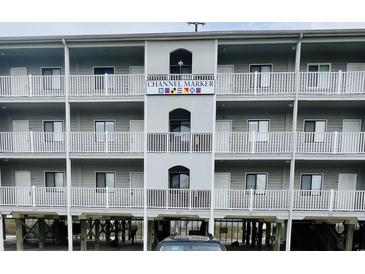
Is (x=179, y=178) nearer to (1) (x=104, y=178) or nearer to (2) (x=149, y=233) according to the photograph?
(2) (x=149, y=233)

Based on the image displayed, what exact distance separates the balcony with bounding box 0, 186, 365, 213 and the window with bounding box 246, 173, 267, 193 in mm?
844

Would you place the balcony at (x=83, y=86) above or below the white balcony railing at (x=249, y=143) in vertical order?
above

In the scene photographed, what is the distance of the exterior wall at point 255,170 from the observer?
10.8 metres

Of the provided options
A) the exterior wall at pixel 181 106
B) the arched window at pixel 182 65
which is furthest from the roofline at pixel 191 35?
the exterior wall at pixel 181 106

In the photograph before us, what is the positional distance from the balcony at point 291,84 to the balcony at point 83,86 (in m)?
4.12

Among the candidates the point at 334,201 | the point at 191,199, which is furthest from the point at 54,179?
the point at 334,201

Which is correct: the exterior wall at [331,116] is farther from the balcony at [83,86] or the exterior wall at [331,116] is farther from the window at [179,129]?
the balcony at [83,86]

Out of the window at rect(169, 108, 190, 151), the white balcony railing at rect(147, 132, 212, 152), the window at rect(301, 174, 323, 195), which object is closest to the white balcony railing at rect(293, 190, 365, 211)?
the window at rect(301, 174, 323, 195)

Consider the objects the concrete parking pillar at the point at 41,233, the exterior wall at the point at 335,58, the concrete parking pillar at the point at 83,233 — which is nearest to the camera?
the exterior wall at the point at 335,58

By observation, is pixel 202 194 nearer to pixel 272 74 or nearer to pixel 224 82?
pixel 224 82

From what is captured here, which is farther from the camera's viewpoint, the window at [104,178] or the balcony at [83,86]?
the window at [104,178]

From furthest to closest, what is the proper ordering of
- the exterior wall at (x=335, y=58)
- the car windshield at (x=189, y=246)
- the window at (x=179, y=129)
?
the exterior wall at (x=335, y=58) → the window at (x=179, y=129) → the car windshield at (x=189, y=246)

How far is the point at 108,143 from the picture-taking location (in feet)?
33.8

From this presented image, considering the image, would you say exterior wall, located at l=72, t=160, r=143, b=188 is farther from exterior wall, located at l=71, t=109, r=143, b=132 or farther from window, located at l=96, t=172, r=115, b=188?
exterior wall, located at l=71, t=109, r=143, b=132
